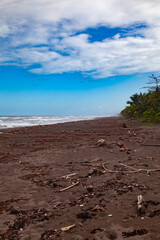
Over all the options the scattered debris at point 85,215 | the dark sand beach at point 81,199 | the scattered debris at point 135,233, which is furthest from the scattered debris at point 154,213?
the scattered debris at point 85,215

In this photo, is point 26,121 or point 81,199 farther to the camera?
point 26,121

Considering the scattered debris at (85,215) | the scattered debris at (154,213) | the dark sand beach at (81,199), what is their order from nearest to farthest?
1. the dark sand beach at (81,199)
2. the scattered debris at (154,213)
3. the scattered debris at (85,215)

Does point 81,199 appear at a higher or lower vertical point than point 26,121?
lower

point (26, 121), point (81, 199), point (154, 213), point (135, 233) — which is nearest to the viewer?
point (135, 233)

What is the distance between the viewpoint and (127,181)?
5.39m

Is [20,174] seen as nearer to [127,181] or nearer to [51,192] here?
[51,192]

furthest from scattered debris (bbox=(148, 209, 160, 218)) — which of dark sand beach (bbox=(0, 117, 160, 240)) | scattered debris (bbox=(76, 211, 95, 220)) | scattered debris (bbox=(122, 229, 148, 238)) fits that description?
scattered debris (bbox=(76, 211, 95, 220))

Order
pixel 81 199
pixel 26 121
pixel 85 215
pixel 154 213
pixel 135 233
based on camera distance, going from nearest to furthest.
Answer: pixel 135 233, pixel 154 213, pixel 85 215, pixel 81 199, pixel 26 121

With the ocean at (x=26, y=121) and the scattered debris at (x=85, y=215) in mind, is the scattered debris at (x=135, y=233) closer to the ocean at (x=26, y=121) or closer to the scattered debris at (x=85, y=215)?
the scattered debris at (x=85, y=215)

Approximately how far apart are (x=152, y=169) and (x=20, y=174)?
4.20 meters

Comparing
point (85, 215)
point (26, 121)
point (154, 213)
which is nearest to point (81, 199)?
point (85, 215)

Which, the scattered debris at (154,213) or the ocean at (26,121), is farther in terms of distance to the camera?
the ocean at (26,121)

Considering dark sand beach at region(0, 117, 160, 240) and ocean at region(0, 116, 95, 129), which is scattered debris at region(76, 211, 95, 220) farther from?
ocean at region(0, 116, 95, 129)

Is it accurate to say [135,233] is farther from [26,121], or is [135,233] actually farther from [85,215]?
[26,121]
